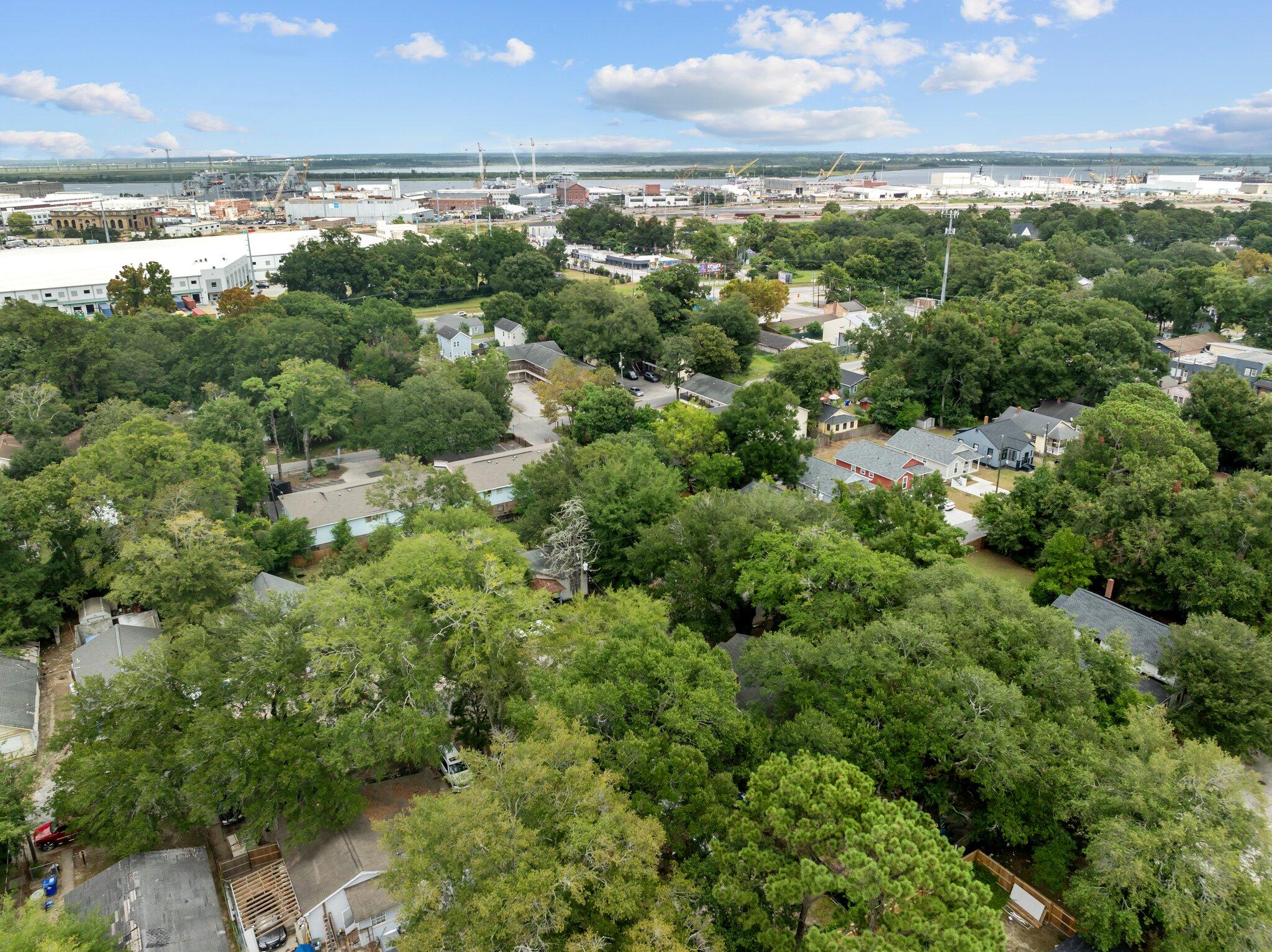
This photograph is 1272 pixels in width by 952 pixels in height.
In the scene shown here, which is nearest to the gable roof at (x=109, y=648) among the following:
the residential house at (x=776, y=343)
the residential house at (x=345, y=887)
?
the residential house at (x=345, y=887)

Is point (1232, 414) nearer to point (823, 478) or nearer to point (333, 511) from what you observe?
point (823, 478)

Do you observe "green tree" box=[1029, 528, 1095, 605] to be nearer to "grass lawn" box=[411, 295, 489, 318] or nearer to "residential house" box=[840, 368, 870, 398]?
"residential house" box=[840, 368, 870, 398]

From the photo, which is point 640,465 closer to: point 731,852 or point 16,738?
point 731,852

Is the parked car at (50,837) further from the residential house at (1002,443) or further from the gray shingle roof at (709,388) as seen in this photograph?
the residential house at (1002,443)

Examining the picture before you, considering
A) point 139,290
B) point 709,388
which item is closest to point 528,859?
point 709,388

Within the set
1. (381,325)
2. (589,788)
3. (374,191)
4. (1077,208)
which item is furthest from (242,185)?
(589,788)

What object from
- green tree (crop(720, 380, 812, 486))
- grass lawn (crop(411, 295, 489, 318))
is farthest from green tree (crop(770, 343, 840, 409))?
grass lawn (crop(411, 295, 489, 318))

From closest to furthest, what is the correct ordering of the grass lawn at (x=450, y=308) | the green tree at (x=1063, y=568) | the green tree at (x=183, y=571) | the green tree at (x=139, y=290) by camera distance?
Result: the green tree at (x=183, y=571) < the green tree at (x=1063, y=568) < the green tree at (x=139, y=290) < the grass lawn at (x=450, y=308)
